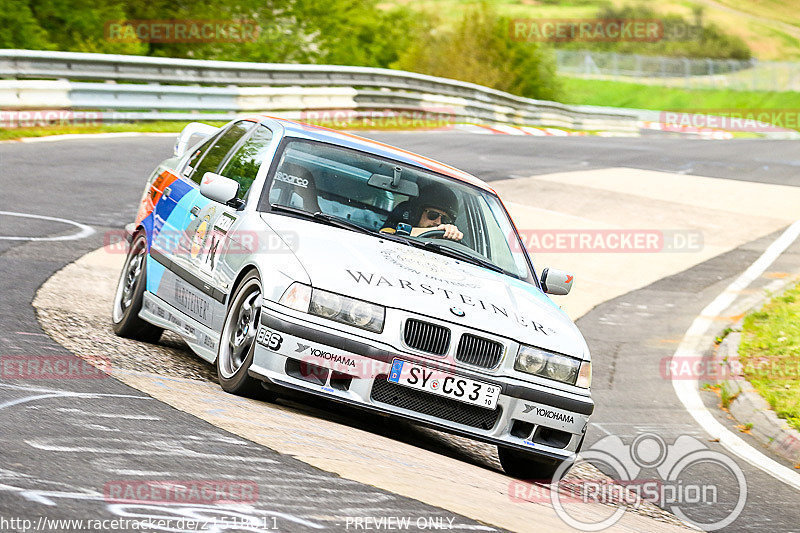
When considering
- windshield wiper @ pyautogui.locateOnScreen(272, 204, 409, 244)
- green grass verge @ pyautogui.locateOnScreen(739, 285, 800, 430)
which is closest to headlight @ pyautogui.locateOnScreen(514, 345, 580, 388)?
windshield wiper @ pyautogui.locateOnScreen(272, 204, 409, 244)

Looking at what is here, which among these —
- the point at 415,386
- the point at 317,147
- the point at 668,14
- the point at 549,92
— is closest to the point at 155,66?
the point at 317,147

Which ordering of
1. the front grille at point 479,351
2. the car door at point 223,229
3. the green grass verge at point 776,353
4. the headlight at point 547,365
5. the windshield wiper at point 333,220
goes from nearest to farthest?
the front grille at point 479,351 < the headlight at point 547,365 < the car door at point 223,229 < the windshield wiper at point 333,220 < the green grass verge at point 776,353

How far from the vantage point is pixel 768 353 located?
11.2 meters

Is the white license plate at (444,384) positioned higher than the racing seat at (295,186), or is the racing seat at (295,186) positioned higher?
the racing seat at (295,186)

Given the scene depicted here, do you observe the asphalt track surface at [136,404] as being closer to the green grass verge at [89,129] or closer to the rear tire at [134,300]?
the rear tire at [134,300]

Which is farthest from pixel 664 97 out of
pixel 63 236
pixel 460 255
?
pixel 460 255

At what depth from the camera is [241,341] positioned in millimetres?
6492

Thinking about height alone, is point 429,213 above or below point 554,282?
above

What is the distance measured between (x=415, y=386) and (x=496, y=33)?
4702cm

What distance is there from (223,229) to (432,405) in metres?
1.83

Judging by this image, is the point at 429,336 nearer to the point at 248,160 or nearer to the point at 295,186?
the point at 295,186

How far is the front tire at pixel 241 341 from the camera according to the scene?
20.7ft

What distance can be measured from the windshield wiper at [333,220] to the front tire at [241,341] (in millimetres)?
654

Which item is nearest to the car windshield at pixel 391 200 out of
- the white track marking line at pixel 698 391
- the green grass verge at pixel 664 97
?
the white track marking line at pixel 698 391
